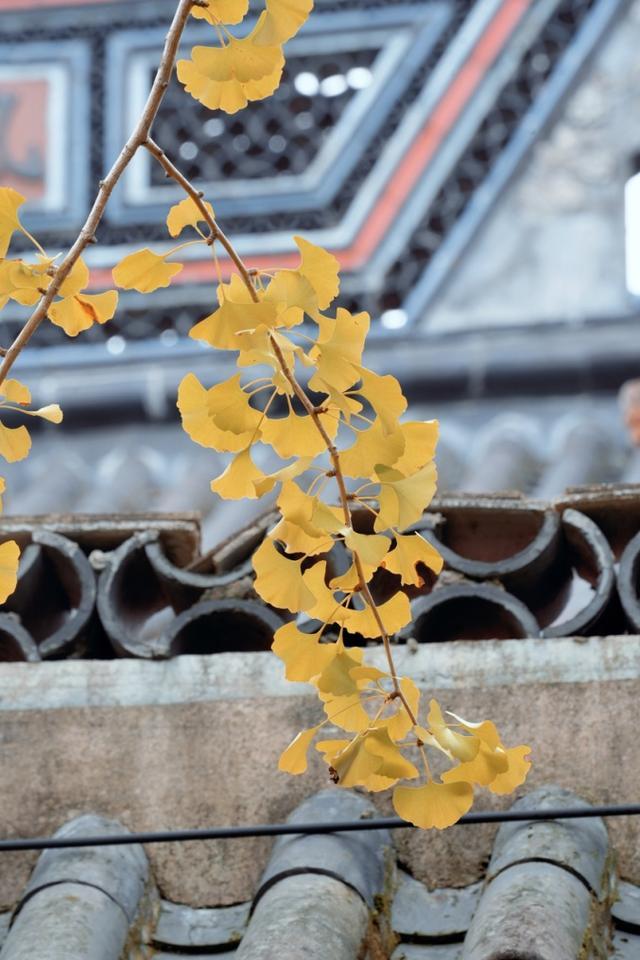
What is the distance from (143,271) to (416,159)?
4.62 metres

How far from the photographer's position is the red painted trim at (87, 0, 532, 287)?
6602 millimetres

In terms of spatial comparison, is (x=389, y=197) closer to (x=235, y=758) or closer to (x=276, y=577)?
(x=235, y=758)

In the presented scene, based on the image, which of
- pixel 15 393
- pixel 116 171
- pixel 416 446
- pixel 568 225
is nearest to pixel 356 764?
pixel 416 446

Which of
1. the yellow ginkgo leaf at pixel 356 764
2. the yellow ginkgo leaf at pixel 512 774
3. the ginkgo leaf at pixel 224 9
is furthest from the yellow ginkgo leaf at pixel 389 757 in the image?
the ginkgo leaf at pixel 224 9

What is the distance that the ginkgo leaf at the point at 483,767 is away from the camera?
2172 millimetres

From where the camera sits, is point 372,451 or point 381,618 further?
point 381,618

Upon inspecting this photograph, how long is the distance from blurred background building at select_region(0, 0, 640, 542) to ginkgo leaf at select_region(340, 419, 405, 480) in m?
3.91

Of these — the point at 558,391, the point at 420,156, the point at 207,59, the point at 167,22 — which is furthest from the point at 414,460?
the point at 167,22

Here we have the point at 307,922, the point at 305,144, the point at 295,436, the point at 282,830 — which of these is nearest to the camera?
the point at 295,436

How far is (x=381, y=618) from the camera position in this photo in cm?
234

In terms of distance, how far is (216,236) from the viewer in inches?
85.4

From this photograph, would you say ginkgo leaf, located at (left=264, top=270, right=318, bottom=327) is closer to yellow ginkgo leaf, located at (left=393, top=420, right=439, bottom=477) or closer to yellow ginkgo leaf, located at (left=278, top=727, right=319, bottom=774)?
yellow ginkgo leaf, located at (left=393, top=420, right=439, bottom=477)

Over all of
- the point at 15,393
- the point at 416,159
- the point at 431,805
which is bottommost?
the point at 431,805

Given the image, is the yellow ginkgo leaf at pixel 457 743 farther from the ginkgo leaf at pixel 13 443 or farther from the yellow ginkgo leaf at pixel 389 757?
the ginkgo leaf at pixel 13 443
